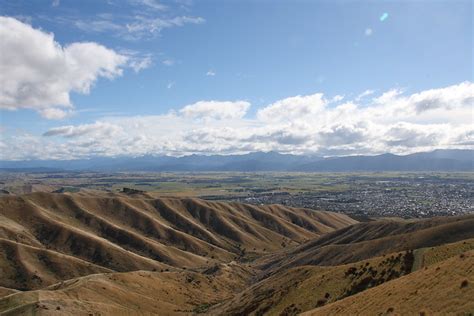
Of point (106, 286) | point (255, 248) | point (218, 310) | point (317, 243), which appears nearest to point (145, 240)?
point (255, 248)

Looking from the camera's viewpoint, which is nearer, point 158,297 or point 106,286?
point 106,286

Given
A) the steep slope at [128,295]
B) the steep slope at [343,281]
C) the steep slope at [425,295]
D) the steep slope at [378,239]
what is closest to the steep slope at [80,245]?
the steep slope at [128,295]

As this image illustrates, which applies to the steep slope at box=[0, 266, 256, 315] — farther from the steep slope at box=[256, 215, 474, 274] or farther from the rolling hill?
the steep slope at box=[256, 215, 474, 274]

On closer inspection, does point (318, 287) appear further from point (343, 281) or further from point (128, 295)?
point (128, 295)

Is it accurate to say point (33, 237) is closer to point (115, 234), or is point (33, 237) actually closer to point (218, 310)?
point (115, 234)

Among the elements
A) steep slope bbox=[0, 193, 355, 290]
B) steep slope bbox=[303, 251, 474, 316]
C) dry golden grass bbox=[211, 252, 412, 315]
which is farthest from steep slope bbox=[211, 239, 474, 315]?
steep slope bbox=[0, 193, 355, 290]

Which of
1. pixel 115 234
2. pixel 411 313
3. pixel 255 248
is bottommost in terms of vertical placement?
pixel 255 248

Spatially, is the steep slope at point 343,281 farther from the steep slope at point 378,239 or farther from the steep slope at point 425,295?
the steep slope at point 378,239
